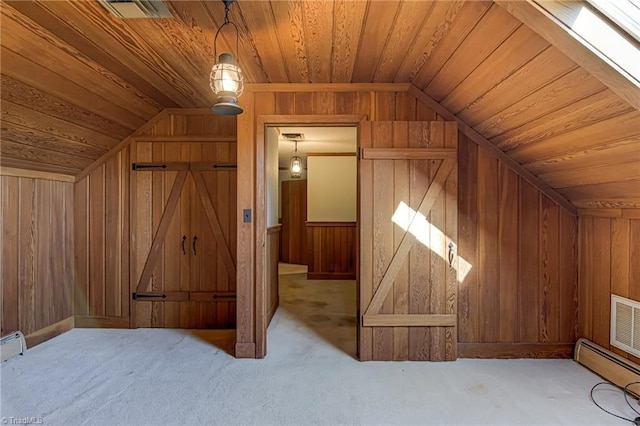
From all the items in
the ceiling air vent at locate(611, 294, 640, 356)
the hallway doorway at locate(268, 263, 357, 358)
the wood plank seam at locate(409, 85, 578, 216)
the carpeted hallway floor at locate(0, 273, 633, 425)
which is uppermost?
the wood plank seam at locate(409, 85, 578, 216)

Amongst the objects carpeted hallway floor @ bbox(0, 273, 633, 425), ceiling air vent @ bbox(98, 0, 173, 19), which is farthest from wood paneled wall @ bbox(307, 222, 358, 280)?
ceiling air vent @ bbox(98, 0, 173, 19)

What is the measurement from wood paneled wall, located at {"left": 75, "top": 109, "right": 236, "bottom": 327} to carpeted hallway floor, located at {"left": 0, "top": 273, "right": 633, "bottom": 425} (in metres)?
0.41

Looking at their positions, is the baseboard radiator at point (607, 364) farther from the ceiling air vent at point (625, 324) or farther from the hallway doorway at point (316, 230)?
the hallway doorway at point (316, 230)

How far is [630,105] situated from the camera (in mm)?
1500

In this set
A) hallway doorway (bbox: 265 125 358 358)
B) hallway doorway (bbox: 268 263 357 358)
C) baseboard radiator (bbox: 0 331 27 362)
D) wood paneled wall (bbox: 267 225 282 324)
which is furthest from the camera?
hallway doorway (bbox: 265 125 358 358)

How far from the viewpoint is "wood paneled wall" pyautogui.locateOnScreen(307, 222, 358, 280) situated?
5680 mm

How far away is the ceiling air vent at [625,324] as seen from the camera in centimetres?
216

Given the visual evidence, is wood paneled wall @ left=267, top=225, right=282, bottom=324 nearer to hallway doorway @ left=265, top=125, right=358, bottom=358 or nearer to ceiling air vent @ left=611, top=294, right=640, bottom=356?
hallway doorway @ left=265, top=125, right=358, bottom=358

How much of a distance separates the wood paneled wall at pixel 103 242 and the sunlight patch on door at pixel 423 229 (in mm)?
2785

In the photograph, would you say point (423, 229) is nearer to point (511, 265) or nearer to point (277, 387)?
point (511, 265)

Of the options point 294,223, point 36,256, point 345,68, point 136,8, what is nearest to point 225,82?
point 136,8

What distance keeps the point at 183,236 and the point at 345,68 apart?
231 cm

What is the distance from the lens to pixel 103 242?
331 cm

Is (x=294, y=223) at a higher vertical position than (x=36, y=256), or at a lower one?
higher
